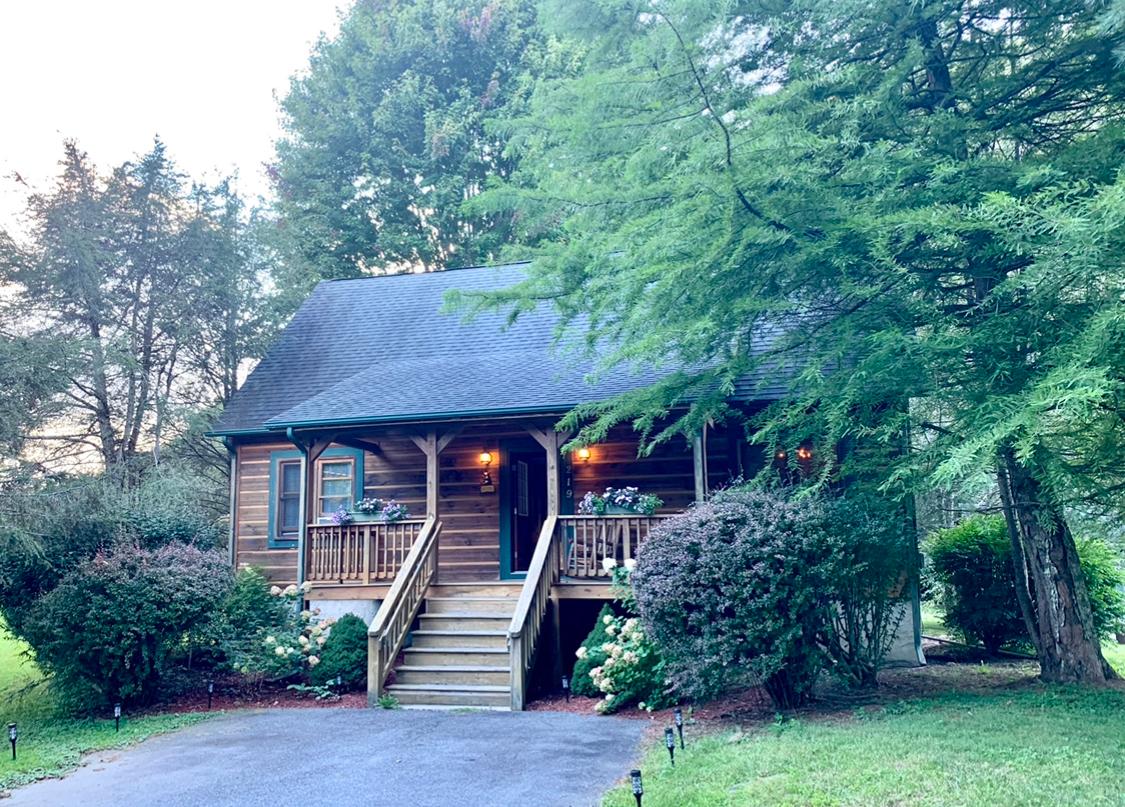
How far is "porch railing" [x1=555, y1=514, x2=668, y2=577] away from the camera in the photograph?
33.1 ft

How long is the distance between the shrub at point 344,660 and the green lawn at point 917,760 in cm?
438

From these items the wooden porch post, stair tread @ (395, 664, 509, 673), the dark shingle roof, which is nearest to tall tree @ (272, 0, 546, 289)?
the dark shingle roof

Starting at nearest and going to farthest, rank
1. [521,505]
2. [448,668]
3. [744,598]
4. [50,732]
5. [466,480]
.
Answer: [744,598], [50,732], [448,668], [466,480], [521,505]

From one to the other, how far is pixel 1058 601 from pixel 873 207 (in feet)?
14.0

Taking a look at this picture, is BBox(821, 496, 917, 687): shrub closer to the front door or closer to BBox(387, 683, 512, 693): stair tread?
BBox(387, 683, 512, 693): stair tread

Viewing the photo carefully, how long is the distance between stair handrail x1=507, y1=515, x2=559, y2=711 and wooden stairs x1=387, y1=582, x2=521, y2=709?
5.7 inches

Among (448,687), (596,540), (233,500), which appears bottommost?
(448,687)

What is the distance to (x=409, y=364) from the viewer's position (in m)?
13.9

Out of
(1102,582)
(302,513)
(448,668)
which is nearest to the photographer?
(448,668)

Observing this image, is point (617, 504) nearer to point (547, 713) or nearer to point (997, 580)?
point (547, 713)

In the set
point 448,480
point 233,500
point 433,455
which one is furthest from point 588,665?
point 233,500

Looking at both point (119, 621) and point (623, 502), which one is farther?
point (623, 502)

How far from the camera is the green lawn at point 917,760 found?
460 cm

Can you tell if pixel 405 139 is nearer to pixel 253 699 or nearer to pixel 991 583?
pixel 253 699
